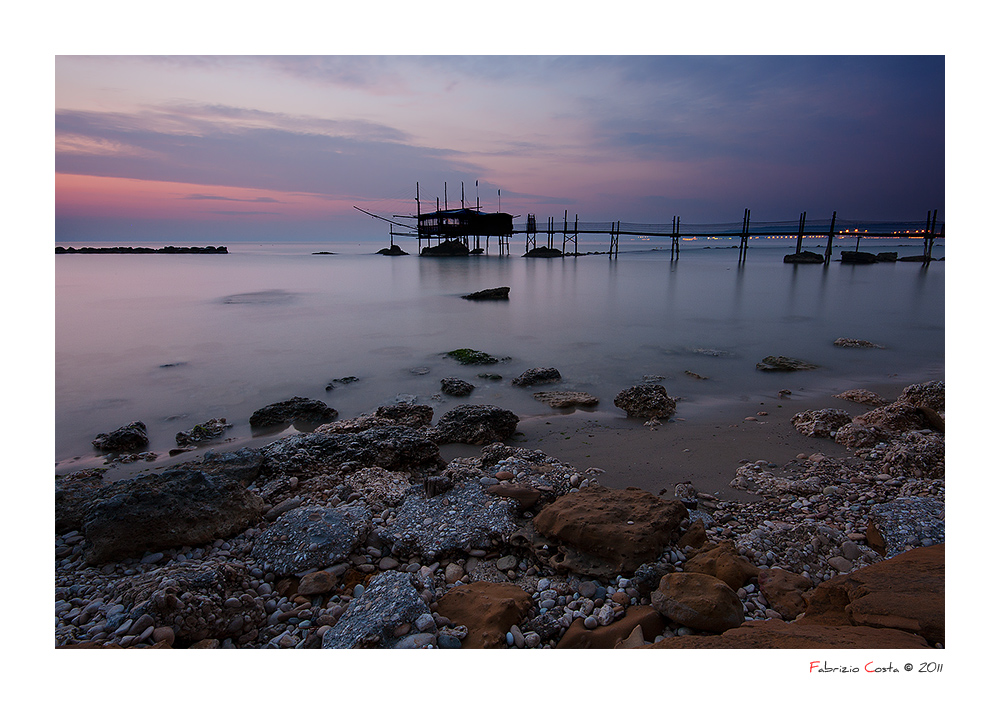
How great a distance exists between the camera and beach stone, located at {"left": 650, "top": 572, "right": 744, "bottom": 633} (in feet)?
7.30

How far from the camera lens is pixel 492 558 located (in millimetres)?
2852

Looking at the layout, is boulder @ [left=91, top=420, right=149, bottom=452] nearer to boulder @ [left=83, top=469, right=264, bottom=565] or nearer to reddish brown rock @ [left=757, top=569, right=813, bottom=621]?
boulder @ [left=83, top=469, right=264, bottom=565]

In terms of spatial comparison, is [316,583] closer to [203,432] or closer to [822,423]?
[203,432]

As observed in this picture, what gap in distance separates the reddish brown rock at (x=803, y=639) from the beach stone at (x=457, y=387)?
490 centimetres

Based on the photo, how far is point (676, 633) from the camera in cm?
227

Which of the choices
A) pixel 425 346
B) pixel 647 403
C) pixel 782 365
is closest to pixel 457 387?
pixel 647 403

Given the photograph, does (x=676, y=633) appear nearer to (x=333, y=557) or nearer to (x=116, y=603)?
(x=333, y=557)

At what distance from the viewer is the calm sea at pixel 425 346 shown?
6.68m

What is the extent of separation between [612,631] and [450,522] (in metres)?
1.22

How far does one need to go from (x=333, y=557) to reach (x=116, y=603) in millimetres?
1039

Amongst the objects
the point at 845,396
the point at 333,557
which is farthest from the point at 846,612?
the point at 845,396

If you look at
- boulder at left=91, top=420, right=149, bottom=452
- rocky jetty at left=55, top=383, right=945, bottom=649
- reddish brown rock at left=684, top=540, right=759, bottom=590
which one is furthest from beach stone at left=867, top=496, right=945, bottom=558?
boulder at left=91, top=420, right=149, bottom=452
